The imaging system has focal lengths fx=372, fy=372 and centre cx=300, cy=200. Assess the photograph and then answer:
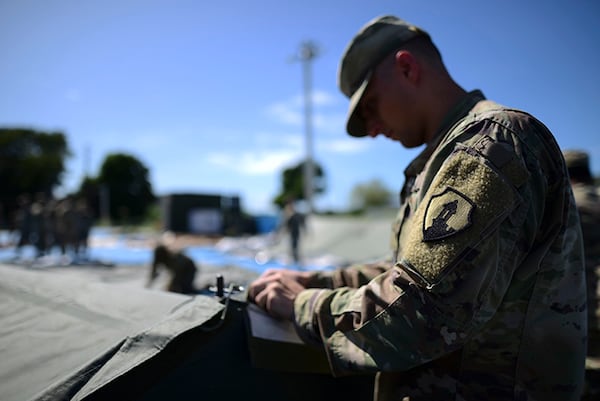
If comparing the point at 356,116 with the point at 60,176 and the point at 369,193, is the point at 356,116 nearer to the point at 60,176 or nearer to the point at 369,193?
the point at 60,176

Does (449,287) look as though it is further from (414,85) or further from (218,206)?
(218,206)

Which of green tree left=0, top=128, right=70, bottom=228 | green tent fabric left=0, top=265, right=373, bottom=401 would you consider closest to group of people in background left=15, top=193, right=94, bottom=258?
green tent fabric left=0, top=265, right=373, bottom=401

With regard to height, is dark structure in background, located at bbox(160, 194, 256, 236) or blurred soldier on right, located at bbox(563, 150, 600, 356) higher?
blurred soldier on right, located at bbox(563, 150, 600, 356)

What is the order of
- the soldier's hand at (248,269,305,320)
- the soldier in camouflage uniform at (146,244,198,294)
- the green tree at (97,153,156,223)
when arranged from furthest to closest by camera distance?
the green tree at (97,153,156,223)
the soldier in camouflage uniform at (146,244,198,294)
the soldier's hand at (248,269,305,320)

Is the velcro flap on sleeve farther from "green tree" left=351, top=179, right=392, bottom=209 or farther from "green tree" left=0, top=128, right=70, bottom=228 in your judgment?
"green tree" left=351, top=179, right=392, bottom=209

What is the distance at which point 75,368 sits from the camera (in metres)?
1.06

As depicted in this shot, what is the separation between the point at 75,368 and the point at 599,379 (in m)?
2.62

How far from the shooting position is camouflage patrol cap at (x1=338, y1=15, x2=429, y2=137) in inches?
50.4

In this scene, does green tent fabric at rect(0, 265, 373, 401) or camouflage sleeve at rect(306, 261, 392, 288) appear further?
camouflage sleeve at rect(306, 261, 392, 288)

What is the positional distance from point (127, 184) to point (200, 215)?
1244 inches

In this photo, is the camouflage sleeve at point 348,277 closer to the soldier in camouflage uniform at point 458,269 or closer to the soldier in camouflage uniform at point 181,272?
the soldier in camouflage uniform at point 458,269

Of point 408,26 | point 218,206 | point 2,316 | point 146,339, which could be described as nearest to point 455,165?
point 408,26

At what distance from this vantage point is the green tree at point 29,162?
4150 centimetres

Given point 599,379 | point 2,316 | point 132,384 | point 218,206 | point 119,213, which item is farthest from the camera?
point 119,213
